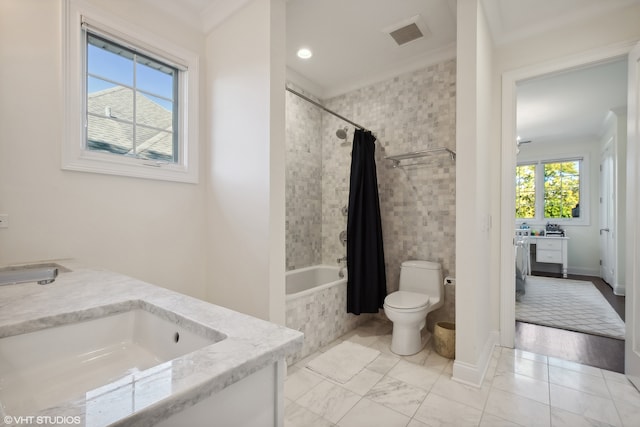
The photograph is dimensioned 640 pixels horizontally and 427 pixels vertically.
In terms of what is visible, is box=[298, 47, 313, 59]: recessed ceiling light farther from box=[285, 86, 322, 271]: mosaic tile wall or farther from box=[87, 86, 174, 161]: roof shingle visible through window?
box=[87, 86, 174, 161]: roof shingle visible through window

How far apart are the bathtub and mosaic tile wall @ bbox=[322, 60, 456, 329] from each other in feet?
2.02

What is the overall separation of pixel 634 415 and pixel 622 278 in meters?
3.37

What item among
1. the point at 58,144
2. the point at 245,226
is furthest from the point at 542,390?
the point at 58,144

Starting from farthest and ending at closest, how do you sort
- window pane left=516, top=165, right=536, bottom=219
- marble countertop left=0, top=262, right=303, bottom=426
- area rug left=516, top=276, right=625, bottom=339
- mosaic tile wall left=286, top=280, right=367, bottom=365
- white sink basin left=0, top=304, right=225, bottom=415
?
window pane left=516, top=165, right=536, bottom=219
area rug left=516, top=276, right=625, bottom=339
mosaic tile wall left=286, top=280, right=367, bottom=365
white sink basin left=0, top=304, right=225, bottom=415
marble countertop left=0, top=262, right=303, bottom=426

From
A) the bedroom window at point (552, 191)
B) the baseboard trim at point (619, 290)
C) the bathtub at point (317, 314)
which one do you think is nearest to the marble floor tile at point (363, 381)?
the bathtub at point (317, 314)

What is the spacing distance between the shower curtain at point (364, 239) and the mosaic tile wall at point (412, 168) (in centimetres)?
26

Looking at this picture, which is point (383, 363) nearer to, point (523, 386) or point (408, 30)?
point (523, 386)

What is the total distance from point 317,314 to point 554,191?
230 inches

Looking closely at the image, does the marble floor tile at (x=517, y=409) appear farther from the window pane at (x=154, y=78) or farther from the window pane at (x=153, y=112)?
the window pane at (x=154, y=78)

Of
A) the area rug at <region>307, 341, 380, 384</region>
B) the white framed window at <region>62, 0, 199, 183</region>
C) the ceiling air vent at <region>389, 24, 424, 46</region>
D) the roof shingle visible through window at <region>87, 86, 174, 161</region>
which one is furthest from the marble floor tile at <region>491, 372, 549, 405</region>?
the roof shingle visible through window at <region>87, 86, 174, 161</region>

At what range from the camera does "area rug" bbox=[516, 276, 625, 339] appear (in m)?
2.91

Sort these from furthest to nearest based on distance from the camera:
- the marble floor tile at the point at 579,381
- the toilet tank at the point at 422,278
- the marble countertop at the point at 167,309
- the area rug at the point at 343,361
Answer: the toilet tank at the point at 422,278 < the area rug at the point at 343,361 < the marble floor tile at the point at 579,381 < the marble countertop at the point at 167,309

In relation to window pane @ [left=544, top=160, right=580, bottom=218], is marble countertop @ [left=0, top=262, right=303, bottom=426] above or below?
below

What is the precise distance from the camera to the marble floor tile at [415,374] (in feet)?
6.38
